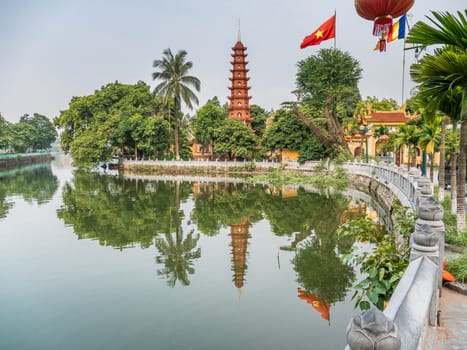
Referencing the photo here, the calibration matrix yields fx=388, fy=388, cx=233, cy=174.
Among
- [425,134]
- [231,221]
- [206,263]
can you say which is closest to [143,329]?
[206,263]

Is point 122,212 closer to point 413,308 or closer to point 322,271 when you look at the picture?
point 322,271

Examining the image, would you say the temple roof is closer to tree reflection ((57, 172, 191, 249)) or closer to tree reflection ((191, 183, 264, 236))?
tree reflection ((191, 183, 264, 236))

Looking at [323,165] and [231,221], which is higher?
[323,165]

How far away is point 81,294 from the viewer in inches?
305

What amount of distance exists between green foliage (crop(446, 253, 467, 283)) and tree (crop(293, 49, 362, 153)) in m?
25.4

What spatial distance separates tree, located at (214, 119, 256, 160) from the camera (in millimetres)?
35500

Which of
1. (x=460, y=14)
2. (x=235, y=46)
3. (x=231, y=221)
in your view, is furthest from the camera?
(x=235, y=46)

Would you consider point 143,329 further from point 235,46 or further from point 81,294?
point 235,46

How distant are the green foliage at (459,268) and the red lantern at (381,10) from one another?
312 cm

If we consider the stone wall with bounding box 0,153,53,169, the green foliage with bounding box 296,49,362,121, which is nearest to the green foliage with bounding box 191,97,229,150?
the green foliage with bounding box 296,49,362,121

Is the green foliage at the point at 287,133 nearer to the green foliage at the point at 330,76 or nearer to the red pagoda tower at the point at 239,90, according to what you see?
the green foliage at the point at 330,76

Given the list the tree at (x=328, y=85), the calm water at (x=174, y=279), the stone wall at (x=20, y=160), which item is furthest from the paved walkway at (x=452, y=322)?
the stone wall at (x=20, y=160)

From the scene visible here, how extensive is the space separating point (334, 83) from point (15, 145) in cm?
5714

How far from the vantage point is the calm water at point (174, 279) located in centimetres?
605
